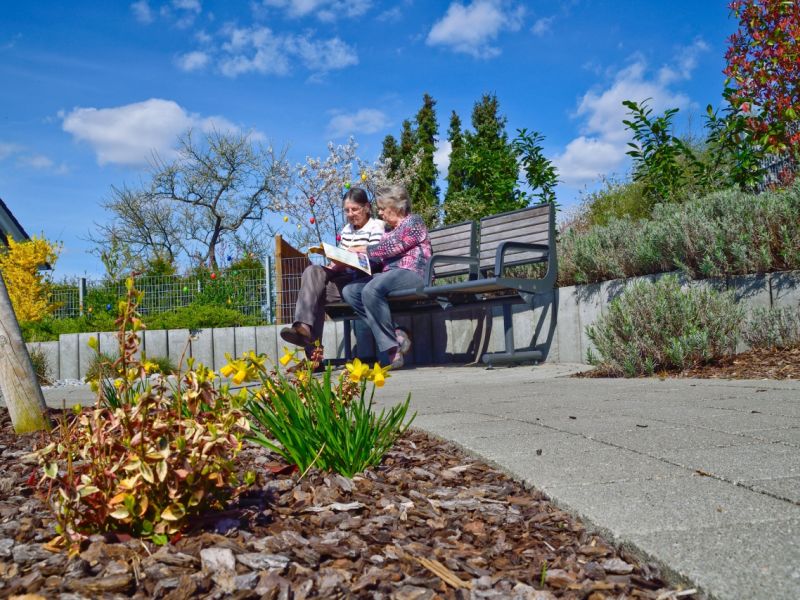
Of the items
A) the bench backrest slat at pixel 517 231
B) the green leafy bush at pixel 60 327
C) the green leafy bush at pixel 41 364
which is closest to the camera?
the bench backrest slat at pixel 517 231

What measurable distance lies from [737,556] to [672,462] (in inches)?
26.0

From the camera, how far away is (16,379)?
2.87m

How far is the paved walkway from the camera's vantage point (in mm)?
1255

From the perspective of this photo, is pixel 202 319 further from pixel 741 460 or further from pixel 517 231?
pixel 741 460

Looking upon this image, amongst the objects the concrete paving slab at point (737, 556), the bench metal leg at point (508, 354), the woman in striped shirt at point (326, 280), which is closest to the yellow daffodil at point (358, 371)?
the concrete paving slab at point (737, 556)

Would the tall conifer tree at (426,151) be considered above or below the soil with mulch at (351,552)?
above

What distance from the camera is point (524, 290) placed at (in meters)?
5.64

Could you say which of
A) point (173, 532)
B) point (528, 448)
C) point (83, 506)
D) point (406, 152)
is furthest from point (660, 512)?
point (406, 152)

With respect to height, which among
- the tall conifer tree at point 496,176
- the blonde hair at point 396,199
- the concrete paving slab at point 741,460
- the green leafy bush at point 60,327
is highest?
the tall conifer tree at point 496,176

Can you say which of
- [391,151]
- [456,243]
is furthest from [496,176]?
[391,151]

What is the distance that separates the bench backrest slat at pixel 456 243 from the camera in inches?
260

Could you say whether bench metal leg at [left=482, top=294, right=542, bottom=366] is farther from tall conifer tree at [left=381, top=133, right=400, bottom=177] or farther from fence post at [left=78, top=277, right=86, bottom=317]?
tall conifer tree at [left=381, top=133, right=400, bottom=177]

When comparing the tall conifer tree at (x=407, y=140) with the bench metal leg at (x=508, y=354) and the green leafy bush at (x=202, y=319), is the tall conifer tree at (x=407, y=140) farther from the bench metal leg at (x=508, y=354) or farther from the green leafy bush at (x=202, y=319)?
the bench metal leg at (x=508, y=354)

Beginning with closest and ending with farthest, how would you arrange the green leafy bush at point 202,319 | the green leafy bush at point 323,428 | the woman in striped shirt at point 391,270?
the green leafy bush at point 323,428
the woman in striped shirt at point 391,270
the green leafy bush at point 202,319
